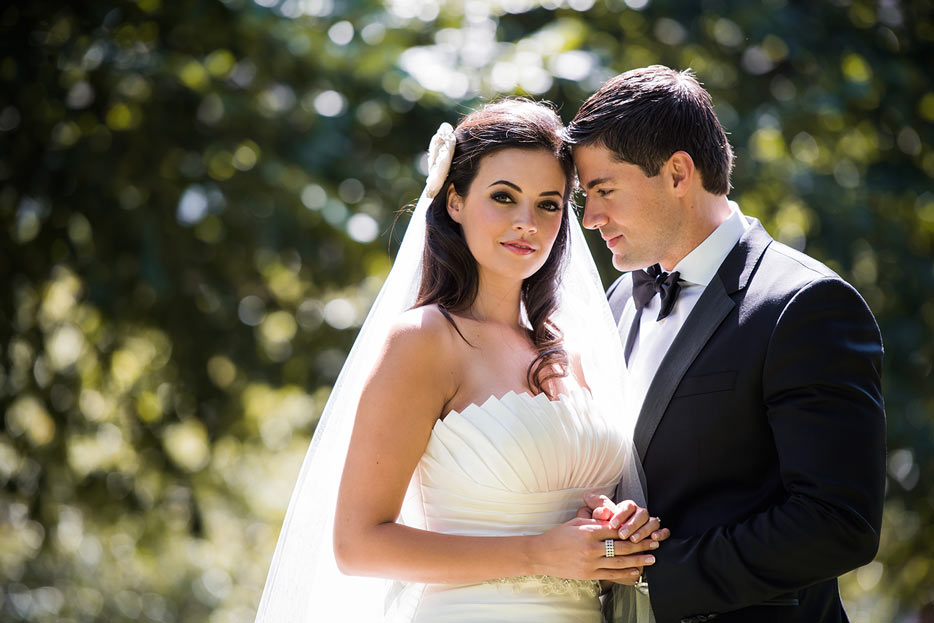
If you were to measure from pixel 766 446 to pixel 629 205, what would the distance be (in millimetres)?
841

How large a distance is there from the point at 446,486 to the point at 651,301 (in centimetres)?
97

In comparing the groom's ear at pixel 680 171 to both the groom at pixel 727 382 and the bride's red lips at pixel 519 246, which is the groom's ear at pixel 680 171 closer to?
the groom at pixel 727 382

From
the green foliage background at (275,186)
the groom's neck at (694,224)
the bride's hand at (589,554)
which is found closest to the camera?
the bride's hand at (589,554)

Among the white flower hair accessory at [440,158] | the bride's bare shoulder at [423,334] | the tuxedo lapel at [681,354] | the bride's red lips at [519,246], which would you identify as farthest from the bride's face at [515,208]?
the tuxedo lapel at [681,354]

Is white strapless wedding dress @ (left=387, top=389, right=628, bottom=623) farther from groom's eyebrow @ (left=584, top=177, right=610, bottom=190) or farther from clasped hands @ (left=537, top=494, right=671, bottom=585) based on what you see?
groom's eyebrow @ (left=584, top=177, right=610, bottom=190)

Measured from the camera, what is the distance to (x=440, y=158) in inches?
Result: 122

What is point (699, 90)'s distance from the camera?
315cm

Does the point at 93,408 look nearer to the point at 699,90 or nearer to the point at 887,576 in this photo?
the point at 699,90

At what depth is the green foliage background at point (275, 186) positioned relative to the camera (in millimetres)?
5211

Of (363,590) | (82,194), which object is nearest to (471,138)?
(363,590)

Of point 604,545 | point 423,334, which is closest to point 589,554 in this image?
point 604,545

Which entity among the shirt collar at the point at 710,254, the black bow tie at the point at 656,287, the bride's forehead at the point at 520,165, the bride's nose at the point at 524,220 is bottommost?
the black bow tie at the point at 656,287

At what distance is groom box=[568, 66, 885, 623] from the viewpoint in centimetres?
256

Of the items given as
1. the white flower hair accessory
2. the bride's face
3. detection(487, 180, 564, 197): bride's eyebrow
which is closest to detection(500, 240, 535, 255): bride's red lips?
the bride's face
